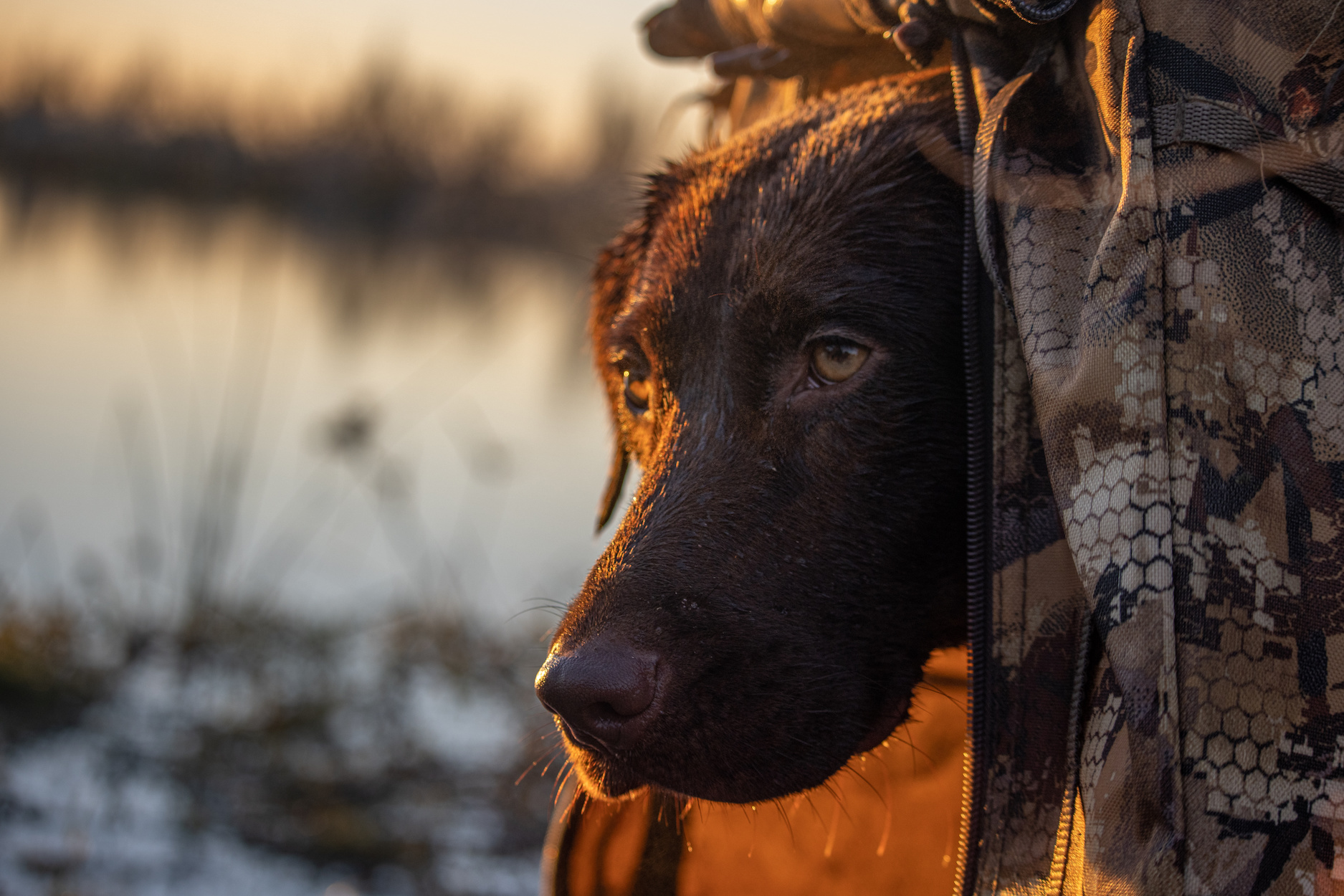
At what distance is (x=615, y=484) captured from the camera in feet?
8.91

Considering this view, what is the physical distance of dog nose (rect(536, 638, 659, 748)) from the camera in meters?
1.69

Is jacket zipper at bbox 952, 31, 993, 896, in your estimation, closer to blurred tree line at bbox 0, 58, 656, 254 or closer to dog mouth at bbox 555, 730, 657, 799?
dog mouth at bbox 555, 730, 657, 799

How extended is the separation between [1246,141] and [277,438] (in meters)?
8.88

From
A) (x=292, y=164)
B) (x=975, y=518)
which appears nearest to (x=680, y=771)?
(x=975, y=518)

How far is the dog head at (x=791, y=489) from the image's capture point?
5.79 feet

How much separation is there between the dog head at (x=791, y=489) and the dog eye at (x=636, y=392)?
14cm

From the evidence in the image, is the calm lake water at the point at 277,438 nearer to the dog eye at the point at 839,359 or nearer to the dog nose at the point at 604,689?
the dog eye at the point at 839,359

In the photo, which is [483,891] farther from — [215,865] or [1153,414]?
[1153,414]

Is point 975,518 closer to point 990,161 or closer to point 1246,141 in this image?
point 990,161

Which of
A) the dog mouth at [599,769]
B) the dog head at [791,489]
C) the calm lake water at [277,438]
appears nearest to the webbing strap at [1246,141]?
the dog head at [791,489]

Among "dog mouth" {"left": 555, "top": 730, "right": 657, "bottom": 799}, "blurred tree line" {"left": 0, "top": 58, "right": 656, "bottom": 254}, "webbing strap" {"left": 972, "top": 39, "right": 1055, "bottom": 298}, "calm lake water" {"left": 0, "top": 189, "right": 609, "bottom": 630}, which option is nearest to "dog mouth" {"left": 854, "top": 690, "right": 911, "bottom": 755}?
"dog mouth" {"left": 555, "top": 730, "right": 657, "bottom": 799}

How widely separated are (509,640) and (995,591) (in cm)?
471

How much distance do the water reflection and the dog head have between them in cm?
135

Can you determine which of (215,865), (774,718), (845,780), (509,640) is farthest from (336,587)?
(774,718)
